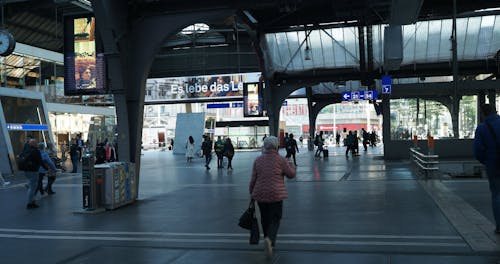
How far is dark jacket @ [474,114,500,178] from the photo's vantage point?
703 cm

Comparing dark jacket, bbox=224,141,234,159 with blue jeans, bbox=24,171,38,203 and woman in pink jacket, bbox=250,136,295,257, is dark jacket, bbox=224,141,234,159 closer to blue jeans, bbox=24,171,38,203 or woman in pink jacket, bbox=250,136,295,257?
blue jeans, bbox=24,171,38,203

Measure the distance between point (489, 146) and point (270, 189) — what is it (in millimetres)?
3176

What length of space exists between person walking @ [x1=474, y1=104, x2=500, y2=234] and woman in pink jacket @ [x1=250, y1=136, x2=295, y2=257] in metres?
2.75

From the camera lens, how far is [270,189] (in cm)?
643

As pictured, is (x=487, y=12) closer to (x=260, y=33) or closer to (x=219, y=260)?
(x=260, y=33)

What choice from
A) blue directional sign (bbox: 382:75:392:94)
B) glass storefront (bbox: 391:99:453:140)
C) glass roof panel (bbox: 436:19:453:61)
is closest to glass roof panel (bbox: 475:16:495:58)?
glass roof panel (bbox: 436:19:453:61)

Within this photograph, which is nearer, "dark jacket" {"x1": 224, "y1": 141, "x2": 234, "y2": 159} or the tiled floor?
the tiled floor

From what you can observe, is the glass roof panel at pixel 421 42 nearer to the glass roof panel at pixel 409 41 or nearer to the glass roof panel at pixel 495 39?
the glass roof panel at pixel 409 41

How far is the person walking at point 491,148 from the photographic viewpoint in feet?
23.1

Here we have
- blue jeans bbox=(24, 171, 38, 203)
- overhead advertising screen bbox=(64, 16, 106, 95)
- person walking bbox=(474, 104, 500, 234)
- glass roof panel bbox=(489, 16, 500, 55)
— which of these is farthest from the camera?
glass roof panel bbox=(489, 16, 500, 55)

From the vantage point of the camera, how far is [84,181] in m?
11.1

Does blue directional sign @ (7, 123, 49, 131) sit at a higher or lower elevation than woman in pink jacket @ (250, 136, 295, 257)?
higher

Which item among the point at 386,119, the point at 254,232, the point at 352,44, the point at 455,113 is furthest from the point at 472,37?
the point at 254,232

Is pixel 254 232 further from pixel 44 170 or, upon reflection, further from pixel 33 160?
pixel 44 170
